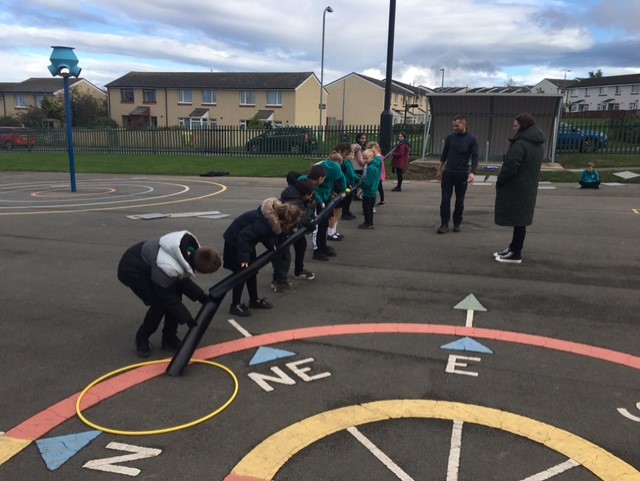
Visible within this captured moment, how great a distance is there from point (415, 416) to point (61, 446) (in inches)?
92.4

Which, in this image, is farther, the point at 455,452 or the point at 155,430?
the point at 155,430

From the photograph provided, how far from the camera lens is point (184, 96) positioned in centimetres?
6244

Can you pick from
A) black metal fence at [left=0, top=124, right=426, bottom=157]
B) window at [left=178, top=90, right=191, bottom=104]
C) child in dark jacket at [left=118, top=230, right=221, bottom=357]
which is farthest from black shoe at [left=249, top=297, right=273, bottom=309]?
window at [left=178, top=90, right=191, bottom=104]

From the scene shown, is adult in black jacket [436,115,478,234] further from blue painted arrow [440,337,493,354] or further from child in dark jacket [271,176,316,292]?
blue painted arrow [440,337,493,354]

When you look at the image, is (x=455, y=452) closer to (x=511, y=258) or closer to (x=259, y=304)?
(x=259, y=304)

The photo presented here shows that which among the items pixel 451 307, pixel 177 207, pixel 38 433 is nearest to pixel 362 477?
pixel 38 433

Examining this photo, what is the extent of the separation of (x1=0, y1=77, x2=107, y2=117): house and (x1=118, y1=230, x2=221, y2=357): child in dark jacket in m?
73.3

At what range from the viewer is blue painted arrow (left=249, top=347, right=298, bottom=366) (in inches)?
181

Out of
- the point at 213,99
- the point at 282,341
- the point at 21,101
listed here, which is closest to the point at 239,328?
the point at 282,341

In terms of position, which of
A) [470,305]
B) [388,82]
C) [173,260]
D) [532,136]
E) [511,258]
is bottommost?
[470,305]

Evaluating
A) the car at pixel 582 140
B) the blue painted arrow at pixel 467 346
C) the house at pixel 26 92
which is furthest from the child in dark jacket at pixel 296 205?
the house at pixel 26 92

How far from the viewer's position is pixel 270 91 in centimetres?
5950

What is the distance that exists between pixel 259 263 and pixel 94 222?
7.12 m

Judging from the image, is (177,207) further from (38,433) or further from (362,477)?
(362,477)
